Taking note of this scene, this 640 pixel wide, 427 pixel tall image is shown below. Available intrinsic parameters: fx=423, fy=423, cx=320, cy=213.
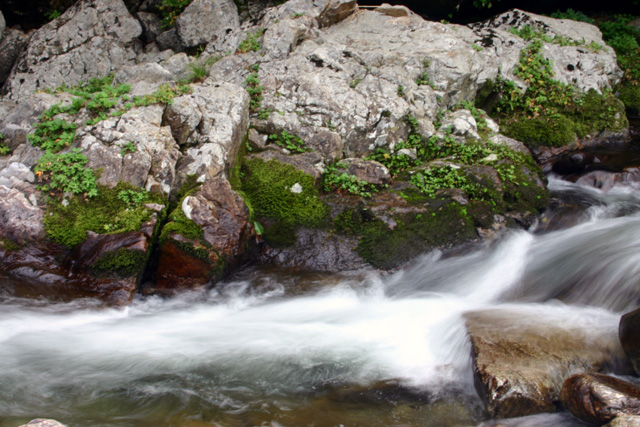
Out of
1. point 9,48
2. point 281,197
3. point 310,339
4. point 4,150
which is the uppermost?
point 9,48

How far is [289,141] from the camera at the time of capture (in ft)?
25.8

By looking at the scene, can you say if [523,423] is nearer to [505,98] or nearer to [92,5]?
[505,98]

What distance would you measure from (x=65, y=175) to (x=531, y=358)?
249 inches

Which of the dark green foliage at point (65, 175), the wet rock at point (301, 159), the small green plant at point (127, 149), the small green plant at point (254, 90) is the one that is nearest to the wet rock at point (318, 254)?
the wet rock at point (301, 159)

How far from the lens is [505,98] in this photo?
10.6 m

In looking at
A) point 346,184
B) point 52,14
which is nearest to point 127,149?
point 346,184

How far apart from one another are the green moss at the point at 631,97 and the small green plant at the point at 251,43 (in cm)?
1019

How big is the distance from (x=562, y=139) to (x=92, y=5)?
40.9ft

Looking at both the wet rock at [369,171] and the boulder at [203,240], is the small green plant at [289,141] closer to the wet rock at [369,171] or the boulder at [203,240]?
the wet rock at [369,171]

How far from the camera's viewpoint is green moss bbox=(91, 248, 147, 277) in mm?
5531

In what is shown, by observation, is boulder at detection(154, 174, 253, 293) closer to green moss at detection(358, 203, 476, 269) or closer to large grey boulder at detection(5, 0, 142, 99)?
green moss at detection(358, 203, 476, 269)

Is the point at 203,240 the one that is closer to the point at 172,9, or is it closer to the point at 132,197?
the point at 132,197

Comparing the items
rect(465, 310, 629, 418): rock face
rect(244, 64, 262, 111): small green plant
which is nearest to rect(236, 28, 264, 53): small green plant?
rect(244, 64, 262, 111): small green plant

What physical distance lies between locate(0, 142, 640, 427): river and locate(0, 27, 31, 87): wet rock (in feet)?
28.9
